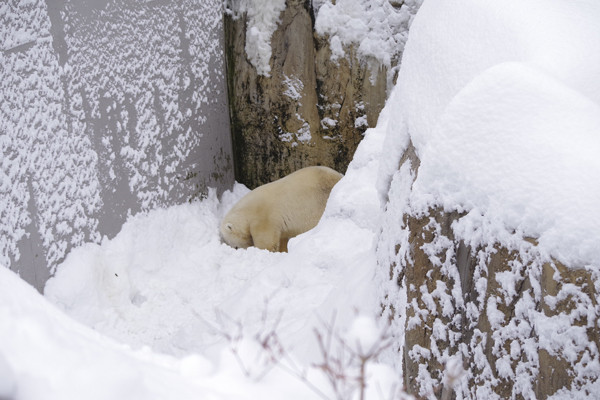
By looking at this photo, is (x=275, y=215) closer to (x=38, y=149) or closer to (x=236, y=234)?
(x=236, y=234)

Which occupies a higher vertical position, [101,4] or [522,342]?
[101,4]

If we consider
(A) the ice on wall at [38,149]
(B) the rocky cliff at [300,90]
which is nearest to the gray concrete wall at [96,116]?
(A) the ice on wall at [38,149]

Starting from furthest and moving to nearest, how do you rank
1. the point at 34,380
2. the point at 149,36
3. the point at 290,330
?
the point at 149,36 < the point at 290,330 < the point at 34,380

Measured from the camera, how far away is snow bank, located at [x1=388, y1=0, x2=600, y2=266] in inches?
65.6

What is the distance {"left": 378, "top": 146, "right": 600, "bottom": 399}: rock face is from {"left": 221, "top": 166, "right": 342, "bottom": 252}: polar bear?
9.22 feet

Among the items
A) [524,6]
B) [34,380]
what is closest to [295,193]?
[524,6]

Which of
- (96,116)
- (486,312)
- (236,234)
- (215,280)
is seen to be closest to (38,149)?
(96,116)

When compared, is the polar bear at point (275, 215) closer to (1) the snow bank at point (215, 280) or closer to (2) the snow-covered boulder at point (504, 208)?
(1) the snow bank at point (215, 280)

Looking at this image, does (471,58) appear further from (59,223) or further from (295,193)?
(295,193)

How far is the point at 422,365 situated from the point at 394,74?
13.2 feet

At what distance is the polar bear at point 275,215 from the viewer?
16.4 feet

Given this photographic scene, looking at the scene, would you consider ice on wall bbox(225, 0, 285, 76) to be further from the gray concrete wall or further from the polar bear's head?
the polar bear's head

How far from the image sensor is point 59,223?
12.5 ft

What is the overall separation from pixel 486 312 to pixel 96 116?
314cm
